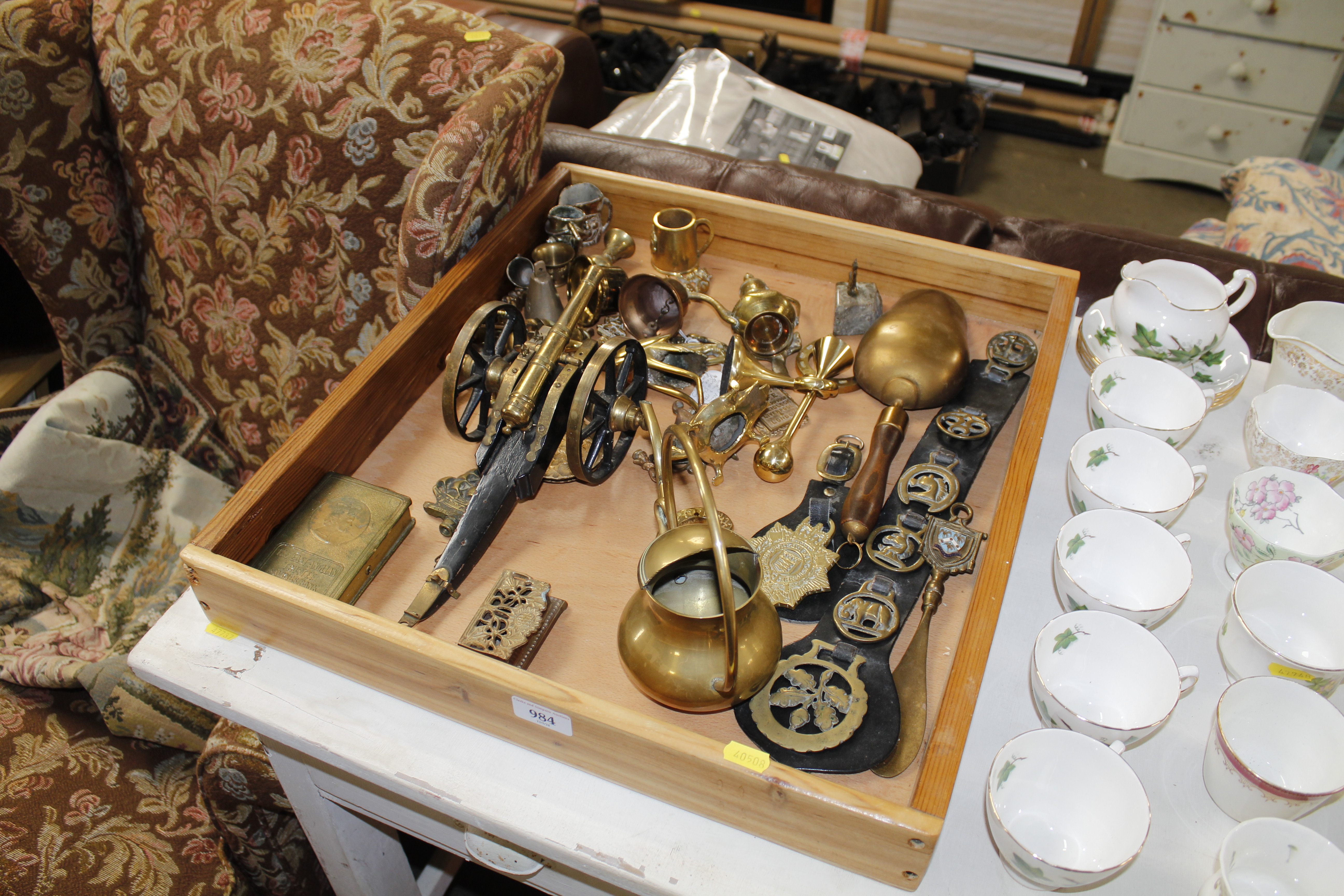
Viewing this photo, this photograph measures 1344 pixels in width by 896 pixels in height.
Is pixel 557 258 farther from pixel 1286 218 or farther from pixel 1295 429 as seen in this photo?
pixel 1286 218

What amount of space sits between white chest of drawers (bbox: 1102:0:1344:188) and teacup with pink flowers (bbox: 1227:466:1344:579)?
2.35 meters

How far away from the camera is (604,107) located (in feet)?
6.97

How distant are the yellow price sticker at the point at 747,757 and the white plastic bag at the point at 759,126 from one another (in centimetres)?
159

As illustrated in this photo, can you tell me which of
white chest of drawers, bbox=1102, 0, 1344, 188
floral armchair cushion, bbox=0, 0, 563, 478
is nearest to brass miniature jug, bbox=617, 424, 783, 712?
floral armchair cushion, bbox=0, 0, 563, 478

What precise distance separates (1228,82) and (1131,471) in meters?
2.43

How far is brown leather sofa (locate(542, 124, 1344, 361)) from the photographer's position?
4.02 ft

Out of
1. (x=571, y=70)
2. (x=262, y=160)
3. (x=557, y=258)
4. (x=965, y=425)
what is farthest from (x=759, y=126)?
(x=965, y=425)

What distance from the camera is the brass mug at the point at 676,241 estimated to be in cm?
125

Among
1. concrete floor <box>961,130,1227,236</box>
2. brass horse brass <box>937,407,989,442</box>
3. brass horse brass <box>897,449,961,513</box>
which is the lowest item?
concrete floor <box>961,130,1227,236</box>

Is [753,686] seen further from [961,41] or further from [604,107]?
[961,41]

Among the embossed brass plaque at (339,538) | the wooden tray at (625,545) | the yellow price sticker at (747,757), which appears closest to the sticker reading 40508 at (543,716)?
the wooden tray at (625,545)

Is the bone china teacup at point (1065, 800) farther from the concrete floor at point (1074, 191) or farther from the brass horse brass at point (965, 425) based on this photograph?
the concrete floor at point (1074, 191)

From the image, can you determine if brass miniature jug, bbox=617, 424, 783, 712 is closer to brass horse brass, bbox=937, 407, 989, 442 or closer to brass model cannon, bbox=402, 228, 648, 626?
brass model cannon, bbox=402, 228, 648, 626

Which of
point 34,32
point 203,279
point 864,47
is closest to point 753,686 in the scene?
point 203,279
